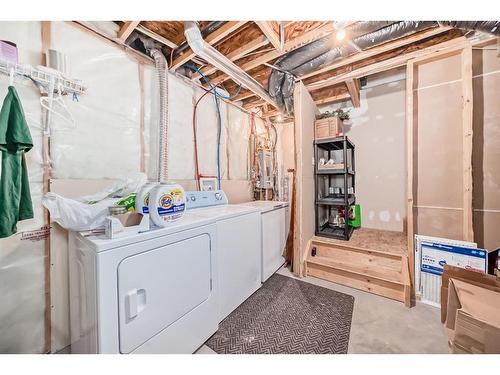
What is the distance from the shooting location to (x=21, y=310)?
1251 millimetres

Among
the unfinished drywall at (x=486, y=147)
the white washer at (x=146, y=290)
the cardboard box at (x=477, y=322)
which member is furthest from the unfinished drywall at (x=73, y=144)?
the unfinished drywall at (x=486, y=147)

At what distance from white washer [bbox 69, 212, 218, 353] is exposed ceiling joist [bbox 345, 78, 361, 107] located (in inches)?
105

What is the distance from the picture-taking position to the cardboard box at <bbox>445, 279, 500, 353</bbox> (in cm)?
105

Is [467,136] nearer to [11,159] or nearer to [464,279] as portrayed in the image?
[464,279]

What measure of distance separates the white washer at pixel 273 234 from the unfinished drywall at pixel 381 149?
151cm

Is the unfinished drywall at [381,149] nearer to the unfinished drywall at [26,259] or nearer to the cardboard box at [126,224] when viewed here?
the cardboard box at [126,224]

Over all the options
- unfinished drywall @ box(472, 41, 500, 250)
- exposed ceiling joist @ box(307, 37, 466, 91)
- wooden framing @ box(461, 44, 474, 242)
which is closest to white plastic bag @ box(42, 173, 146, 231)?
exposed ceiling joist @ box(307, 37, 466, 91)

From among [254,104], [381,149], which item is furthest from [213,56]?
[381,149]

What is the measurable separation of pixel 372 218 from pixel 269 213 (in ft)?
6.45

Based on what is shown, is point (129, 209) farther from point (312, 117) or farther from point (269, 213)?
point (312, 117)

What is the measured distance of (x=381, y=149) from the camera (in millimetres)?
3092

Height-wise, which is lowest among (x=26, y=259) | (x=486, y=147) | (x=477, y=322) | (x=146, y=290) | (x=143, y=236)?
(x=477, y=322)

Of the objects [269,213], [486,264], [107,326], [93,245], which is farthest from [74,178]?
[486,264]

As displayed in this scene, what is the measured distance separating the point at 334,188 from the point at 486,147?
1703 millimetres
